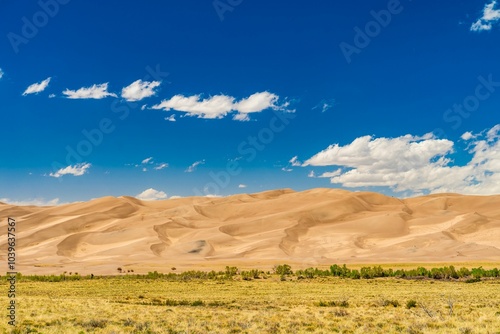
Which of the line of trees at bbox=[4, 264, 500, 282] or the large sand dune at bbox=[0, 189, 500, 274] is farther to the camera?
the large sand dune at bbox=[0, 189, 500, 274]

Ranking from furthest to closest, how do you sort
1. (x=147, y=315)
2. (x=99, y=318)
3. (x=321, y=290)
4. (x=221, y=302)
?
1. (x=321, y=290)
2. (x=221, y=302)
3. (x=147, y=315)
4. (x=99, y=318)

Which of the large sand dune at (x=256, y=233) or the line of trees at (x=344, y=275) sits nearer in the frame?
the line of trees at (x=344, y=275)

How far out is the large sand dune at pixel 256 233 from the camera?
83.4 metres

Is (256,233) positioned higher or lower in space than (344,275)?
higher

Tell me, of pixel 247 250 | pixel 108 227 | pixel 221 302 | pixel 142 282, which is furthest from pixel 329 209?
pixel 221 302

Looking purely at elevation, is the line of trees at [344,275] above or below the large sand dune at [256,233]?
below

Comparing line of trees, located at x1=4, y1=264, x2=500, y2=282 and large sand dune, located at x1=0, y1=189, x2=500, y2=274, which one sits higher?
large sand dune, located at x1=0, y1=189, x2=500, y2=274

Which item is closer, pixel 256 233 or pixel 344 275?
pixel 344 275

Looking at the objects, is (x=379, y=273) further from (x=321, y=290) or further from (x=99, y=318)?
(x=99, y=318)

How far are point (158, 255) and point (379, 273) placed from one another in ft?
153

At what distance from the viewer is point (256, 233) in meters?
114

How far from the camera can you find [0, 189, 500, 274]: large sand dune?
3285 inches

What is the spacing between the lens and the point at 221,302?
29.3 meters

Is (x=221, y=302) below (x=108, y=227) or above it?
below
